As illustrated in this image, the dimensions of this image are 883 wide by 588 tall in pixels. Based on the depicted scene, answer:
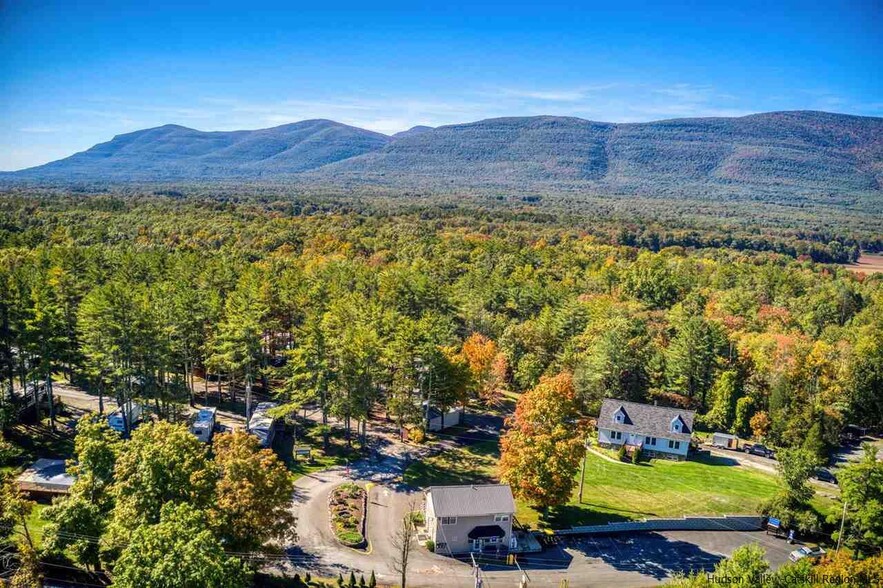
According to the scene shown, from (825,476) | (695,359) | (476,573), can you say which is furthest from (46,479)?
(825,476)

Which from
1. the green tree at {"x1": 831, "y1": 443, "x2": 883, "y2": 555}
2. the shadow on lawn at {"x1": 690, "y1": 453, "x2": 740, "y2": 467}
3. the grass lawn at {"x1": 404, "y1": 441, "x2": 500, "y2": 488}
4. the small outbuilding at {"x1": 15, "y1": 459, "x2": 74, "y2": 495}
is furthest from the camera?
the shadow on lawn at {"x1": 690, "y1": 453, "x2": 740, "y2": 467}

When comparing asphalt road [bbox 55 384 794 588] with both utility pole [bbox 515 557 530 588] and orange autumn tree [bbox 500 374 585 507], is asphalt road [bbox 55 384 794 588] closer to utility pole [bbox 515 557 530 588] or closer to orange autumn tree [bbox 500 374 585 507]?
utility pole [bbox 515 557 530 588]

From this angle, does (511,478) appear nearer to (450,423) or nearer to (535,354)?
(450,423)

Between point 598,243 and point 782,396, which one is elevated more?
point 598,243

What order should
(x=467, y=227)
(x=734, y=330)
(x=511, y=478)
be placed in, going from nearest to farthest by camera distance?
(x=511, y=478) < (x=734, y=330) < (x=467, y=227)

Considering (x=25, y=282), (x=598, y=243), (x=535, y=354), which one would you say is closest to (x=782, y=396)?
(x=535, y=354)

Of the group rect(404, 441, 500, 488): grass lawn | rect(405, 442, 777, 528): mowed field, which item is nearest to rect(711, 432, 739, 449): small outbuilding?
rect(405, 442, 777, 528): mowed field
